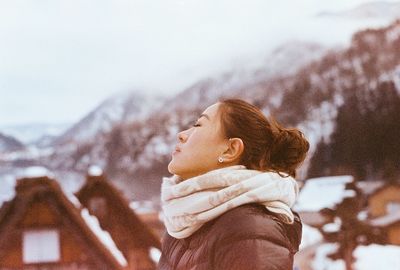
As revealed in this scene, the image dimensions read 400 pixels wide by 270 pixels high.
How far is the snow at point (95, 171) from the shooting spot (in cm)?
329

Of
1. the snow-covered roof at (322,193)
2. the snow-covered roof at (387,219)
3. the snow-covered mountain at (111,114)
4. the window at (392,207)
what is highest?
the snow-covered mountain at (111,114)

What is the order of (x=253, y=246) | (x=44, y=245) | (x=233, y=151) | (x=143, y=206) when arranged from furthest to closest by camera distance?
1. (x=44, y=245)
2. (x=143, y=206)
3. (x=233, y=151)
4. (x=253, y=246)

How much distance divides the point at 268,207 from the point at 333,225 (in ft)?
7.67

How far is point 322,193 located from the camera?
10.7 feet

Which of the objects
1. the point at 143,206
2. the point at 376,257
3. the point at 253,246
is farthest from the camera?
the point at 143,206

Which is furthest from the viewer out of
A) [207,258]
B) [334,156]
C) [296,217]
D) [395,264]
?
[334,156]

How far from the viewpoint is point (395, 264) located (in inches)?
124

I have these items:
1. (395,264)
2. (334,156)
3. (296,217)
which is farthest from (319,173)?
(296,217)

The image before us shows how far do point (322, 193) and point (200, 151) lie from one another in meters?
2.31

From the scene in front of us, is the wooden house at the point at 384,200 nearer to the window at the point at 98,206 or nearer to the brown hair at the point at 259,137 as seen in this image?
the window at the point at 98,206

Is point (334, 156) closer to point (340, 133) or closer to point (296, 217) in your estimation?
point (340, 133)

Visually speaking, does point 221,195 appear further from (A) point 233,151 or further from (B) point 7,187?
(B) point 7,187

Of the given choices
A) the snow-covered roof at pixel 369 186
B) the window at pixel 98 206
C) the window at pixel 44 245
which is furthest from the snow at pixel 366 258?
the window at pixel 44 245

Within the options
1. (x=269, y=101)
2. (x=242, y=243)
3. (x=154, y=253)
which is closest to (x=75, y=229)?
(x=154, y=253)
